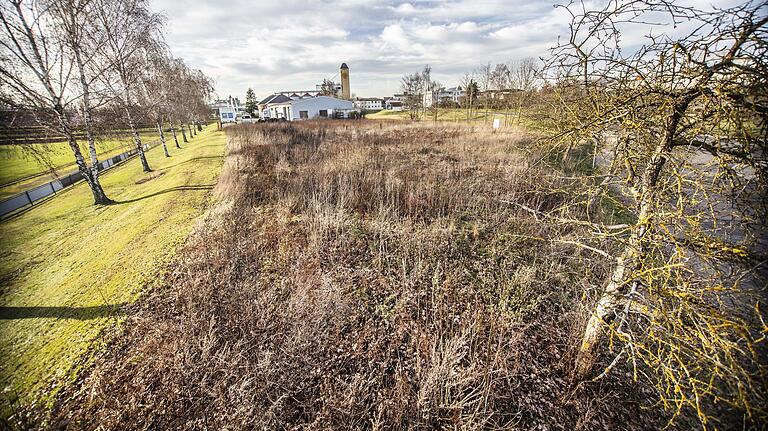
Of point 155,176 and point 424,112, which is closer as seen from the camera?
point 155,176

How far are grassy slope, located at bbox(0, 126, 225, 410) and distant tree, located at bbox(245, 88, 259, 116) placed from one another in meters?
60.2

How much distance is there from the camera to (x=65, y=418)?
105 inches

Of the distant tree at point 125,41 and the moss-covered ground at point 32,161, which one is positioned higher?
the distant tree at point 125,41

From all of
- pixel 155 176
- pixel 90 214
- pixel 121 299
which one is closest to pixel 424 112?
pixel 155 176

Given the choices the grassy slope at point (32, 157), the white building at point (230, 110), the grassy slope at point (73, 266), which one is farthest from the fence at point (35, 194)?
the white building at point (230, 110)

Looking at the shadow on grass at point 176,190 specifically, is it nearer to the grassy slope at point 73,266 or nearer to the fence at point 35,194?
the grassy slope at point 73,266

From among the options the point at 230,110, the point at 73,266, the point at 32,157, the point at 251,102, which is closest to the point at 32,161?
the point at 32,157

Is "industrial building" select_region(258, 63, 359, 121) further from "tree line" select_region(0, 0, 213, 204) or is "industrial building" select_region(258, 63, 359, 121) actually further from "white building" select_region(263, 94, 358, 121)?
"tree line" select_region(0, 0, 213, 204)

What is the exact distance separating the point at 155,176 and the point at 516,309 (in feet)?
53.1

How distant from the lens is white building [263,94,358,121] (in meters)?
43.5

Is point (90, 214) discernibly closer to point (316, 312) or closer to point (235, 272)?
point (235, 272)

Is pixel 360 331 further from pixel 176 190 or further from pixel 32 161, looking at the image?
pixel 32 161

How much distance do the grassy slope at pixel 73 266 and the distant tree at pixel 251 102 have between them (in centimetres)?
6016

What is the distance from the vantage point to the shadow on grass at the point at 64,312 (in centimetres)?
399
